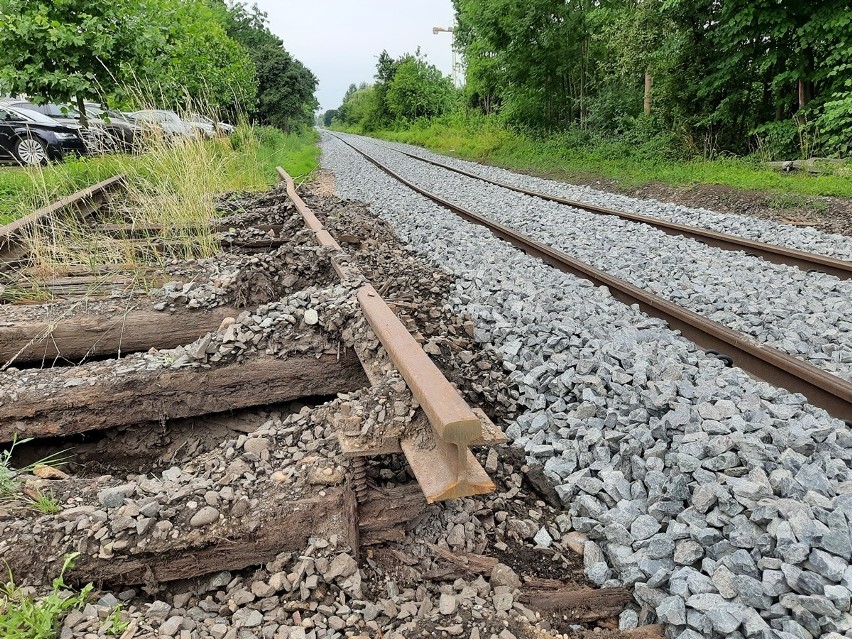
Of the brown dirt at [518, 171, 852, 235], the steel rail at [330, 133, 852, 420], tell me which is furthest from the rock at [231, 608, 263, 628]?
the brown dirt at [518, 171, 852, 235]

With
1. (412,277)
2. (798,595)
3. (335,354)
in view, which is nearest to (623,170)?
(412,277)

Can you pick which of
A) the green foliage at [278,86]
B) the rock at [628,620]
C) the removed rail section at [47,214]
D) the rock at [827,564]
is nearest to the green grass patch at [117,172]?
the removed rail section at [47,214]

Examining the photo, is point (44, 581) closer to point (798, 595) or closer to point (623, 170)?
point (798, 595)

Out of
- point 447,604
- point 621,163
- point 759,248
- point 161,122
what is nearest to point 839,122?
point 621,163

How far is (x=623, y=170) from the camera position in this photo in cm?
1297

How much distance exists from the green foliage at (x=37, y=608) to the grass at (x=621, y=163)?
31.1 ft

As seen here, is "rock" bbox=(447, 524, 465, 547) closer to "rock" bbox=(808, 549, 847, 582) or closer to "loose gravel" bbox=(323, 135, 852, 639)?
"loose gravel" bbox=(323, 135, 852, 639)

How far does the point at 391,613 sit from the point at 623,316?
2677mm

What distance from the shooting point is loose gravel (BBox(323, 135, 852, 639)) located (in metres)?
1.63

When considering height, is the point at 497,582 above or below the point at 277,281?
below

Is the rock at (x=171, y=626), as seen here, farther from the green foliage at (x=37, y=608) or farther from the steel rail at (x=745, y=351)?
the steel rail at (x=745, y=351)

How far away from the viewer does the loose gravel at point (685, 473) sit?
1634 millimetres

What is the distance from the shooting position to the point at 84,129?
672 centimetres

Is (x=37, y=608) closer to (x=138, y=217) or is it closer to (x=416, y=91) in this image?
(x=138, y=217)
